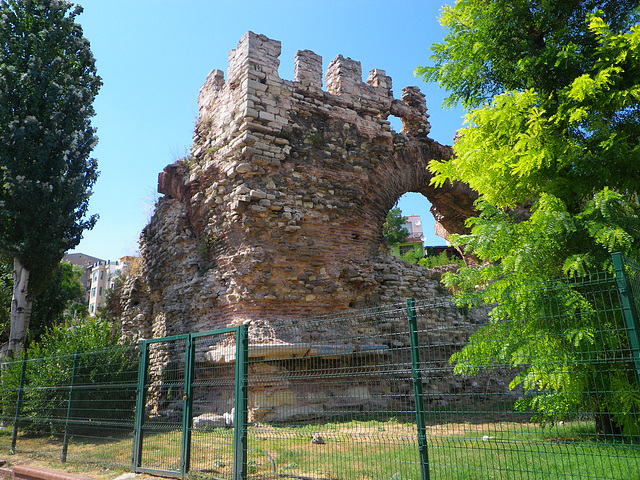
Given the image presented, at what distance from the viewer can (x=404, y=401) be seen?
7.91 metres

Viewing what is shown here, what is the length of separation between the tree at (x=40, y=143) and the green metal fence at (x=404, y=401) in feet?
11.5

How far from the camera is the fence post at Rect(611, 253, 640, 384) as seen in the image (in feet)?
9.64

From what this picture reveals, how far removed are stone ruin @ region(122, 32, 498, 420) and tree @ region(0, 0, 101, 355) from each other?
2.39 m

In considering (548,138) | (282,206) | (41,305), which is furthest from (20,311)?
(548,138)

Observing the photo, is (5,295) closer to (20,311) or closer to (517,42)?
(20,311)

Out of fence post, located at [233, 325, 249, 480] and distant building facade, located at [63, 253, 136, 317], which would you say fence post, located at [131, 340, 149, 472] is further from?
distant building facade, located at [63, 253, 136, 317]

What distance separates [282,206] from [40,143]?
6.92 meters

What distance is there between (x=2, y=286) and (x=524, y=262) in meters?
19.0

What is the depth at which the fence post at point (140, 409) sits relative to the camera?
572 centimetres

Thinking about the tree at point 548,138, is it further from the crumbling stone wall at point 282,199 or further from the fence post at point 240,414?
the crumbling stone wall at point 282,199

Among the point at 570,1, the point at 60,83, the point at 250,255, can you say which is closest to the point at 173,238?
the point at 250,255

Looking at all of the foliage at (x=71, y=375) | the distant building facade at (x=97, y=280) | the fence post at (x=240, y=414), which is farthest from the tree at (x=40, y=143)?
the distant building facade at (x=97, y=280)

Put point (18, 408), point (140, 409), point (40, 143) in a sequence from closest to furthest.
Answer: point (140, 409) → point (18, 408) → point (40, 143)

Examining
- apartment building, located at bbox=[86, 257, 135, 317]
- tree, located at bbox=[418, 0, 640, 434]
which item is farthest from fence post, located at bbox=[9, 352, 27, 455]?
apartment building, located at bbox=[86, 257, 135, 317]
